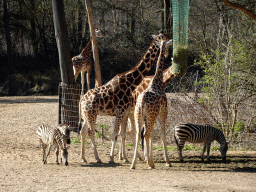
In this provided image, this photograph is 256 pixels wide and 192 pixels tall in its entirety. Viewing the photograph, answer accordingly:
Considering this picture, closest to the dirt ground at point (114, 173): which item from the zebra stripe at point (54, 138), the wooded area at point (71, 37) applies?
Result: the zebra stripe at point (54, 138)

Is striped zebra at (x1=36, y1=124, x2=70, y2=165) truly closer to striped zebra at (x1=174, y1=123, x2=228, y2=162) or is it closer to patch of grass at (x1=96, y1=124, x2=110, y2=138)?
striped zebra at (x1=174, y1=123, x2=228, y2=162)

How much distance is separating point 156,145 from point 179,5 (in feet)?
12.9

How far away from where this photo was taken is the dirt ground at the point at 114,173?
5.68m

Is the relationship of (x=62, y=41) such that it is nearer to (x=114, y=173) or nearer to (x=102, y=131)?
(x=102, y=131)

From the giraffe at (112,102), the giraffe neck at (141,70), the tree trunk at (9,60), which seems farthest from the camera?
the tree trunk at (9,60)

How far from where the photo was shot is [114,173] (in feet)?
21.5

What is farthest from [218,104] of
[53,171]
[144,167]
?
[53,171]

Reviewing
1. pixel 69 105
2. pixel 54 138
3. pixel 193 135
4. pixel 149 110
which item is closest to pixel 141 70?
pixel 149 110

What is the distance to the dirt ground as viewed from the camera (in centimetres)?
568

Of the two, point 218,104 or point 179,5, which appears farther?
point 218,104

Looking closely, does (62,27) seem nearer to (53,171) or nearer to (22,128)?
(22,128)

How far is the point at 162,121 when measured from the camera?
7.30 metres

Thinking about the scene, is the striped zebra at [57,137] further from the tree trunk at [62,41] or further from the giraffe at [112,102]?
the tree trunk at [62,41]

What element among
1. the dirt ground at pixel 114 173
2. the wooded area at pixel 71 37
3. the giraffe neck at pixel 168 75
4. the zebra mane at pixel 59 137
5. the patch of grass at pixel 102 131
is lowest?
the dirt ground at pixel 114 173
